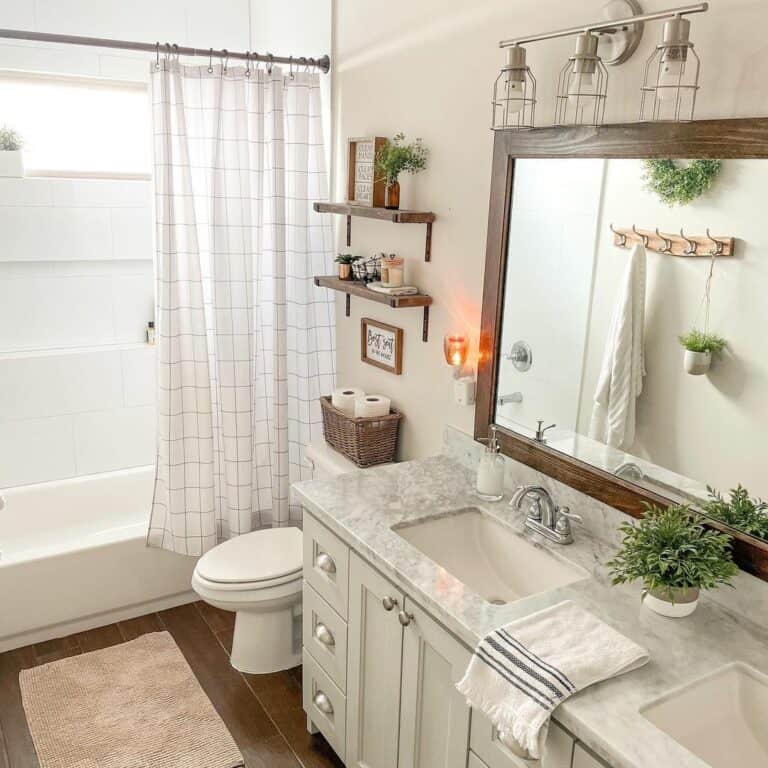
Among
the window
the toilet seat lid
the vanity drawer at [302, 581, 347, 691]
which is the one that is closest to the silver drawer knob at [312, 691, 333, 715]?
the vanity drawer at [302, 581, 347, 691]

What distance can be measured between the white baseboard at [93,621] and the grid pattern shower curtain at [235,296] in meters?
0.26

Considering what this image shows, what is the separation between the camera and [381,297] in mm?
2551

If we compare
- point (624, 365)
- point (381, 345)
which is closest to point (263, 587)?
point (381, 345)

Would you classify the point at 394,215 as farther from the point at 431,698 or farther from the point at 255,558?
the point at 431,698

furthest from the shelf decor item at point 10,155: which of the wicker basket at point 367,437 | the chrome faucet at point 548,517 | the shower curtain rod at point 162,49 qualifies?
the chrome faucet at point 548,517

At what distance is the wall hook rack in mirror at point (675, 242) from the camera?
166 cm

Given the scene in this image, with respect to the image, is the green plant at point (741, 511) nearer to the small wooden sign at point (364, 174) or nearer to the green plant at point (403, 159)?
the green plant at point (403, 159)

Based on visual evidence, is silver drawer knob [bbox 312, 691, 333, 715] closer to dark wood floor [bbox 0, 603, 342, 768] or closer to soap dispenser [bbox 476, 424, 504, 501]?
dark wood floor [bbox 0, 603, 342, 768]

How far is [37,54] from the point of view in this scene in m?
3.26

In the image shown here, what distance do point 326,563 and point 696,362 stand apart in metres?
1.12

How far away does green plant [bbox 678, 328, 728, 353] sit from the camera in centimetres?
169

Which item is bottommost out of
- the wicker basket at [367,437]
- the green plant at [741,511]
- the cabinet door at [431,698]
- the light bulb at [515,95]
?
the cabinet door at [431,698]

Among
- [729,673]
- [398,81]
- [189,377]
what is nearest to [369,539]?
[729,673]

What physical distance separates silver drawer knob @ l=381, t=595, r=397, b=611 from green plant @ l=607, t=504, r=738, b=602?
52cm
